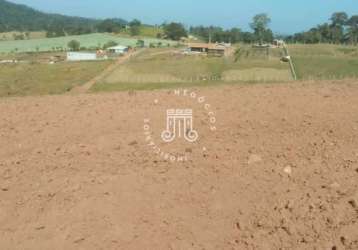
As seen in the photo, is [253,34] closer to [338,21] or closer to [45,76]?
[338,21]

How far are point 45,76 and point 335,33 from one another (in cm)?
4597

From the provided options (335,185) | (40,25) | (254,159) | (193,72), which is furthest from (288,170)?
(40,25)

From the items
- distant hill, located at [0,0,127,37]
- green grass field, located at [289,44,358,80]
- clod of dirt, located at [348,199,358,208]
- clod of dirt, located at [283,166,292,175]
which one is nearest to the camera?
clod of dirt, located at [348,199,358,208]

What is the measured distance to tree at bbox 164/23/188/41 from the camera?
91.0 m

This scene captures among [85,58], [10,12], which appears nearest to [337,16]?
[85,58]

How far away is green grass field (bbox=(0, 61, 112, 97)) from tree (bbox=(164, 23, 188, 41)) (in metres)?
48.2

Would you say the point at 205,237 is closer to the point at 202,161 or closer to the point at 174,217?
the point at 174,217

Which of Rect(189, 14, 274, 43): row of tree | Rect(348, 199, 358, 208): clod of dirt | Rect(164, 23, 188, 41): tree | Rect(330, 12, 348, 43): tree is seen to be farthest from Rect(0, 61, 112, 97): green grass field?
Rect(164, 23, 188, 41): tree

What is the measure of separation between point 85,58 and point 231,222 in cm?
5101

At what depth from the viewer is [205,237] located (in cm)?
452

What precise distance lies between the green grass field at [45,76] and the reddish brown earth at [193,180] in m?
20.9

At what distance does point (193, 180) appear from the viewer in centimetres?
554

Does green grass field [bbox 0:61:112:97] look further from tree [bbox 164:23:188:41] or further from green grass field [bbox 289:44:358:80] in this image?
tree [bbox 164:23:188:41]

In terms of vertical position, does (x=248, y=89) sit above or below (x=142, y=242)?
above
